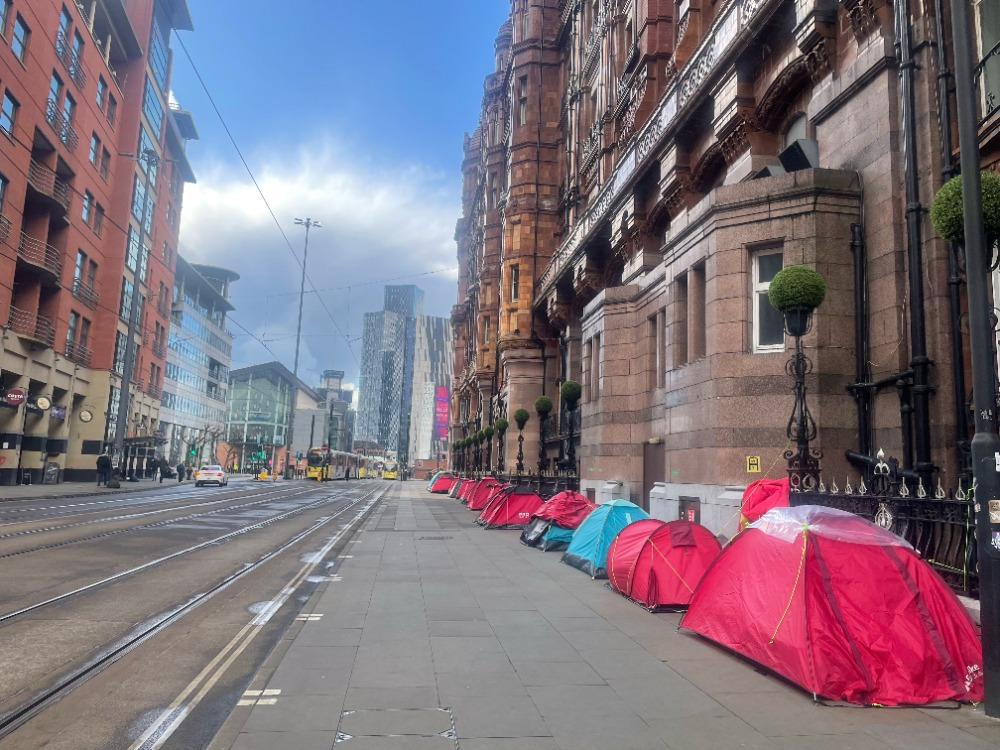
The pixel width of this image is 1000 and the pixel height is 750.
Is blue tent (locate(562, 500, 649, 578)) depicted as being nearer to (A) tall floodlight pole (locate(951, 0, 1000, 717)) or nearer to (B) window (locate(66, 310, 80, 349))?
(A) tall floodlight pole (locate(951, 0, 1000, 717))

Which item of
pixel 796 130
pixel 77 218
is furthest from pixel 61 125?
pixel 796 130

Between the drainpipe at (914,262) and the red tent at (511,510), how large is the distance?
13.8m

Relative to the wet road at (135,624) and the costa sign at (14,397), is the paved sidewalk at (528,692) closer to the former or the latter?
the wet road at (135,624)

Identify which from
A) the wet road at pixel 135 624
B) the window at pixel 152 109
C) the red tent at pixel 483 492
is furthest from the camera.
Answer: the window at pixel 152 109

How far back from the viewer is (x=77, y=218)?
44750 millimetres

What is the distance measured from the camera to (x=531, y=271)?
146 feet

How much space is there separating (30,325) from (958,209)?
42.5 m

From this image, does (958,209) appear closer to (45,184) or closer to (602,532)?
(602,532)

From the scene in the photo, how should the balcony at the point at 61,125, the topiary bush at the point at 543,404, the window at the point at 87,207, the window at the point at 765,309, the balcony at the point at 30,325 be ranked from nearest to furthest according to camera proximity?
the window at the point at 765,309, the topiary bush at the point at 543,404, the balcony at the point at 30,325, the balcony at the point at 61,125, the window at the point at 87,207

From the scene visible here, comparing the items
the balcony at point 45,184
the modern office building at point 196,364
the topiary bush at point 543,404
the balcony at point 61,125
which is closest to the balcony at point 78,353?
the balcony at point 45,184

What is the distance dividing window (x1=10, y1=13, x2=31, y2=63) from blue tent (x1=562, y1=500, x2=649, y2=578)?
36.4 metres

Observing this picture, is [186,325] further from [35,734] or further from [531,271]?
[35,734]

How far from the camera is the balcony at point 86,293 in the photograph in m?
46.0

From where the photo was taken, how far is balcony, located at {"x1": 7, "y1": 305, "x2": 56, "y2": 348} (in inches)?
1494
